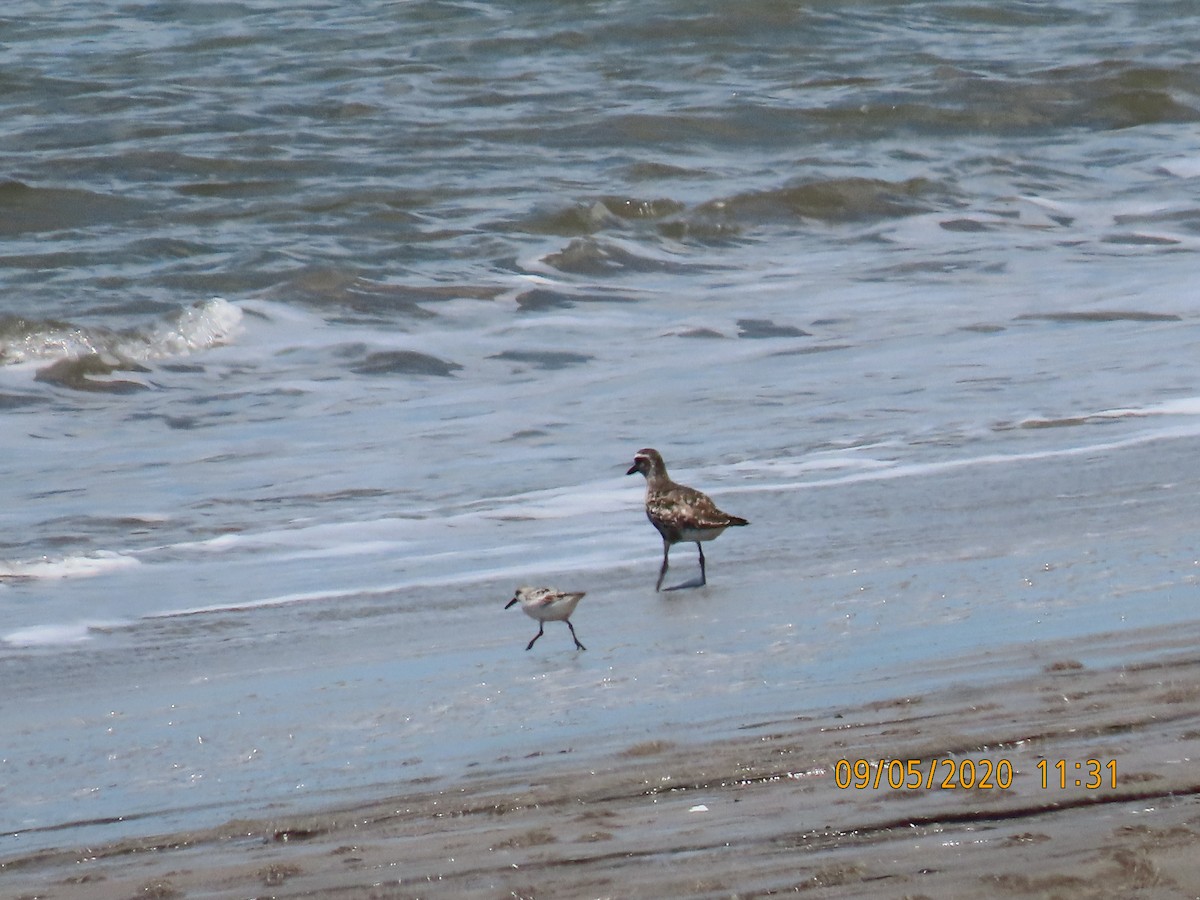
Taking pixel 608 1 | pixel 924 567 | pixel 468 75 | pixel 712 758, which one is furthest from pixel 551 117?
pixel 712 758

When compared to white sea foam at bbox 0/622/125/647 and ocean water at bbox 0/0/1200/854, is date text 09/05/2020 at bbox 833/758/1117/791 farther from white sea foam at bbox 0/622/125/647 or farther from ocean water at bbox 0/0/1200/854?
white sea foam at bbox 0/622/125/647

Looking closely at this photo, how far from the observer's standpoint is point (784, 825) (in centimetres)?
273

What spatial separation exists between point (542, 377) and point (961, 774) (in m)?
5.87

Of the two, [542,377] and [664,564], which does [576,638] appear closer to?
[664,564]

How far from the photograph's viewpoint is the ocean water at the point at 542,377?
3.98 m

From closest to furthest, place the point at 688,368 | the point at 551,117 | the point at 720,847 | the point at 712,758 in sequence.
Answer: the point at 720,847
the point at 712,758
the point at 688,368
the point at 551,117

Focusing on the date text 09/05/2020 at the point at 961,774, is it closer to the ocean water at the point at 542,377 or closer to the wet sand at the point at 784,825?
the wet sand at the point at 784,825

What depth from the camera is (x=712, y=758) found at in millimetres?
3156

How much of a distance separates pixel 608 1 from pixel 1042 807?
1863 centimetres

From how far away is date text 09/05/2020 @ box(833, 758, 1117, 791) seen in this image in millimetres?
2781

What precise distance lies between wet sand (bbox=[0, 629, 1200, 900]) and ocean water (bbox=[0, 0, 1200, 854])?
7.7 inches

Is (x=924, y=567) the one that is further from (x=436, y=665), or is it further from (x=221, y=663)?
(x=221, y=663)
